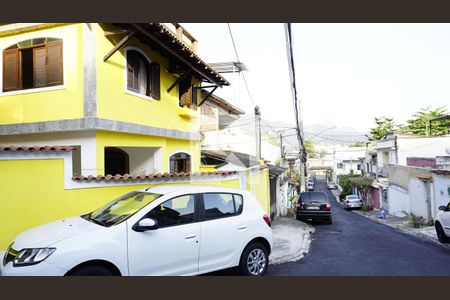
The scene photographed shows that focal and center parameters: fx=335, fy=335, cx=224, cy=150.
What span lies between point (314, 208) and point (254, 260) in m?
11.7

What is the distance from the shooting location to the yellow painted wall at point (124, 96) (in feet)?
28.6

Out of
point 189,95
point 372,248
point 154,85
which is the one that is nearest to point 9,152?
point 154,85

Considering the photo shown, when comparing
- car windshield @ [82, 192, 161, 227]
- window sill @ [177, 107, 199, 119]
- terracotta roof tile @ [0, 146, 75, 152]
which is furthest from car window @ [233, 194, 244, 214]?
window sill @ [177, 107, 199, 119]

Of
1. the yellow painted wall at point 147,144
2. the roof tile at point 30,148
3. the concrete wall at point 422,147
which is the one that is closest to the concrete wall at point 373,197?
the concrete wall at point 422,147

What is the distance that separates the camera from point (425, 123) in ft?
151

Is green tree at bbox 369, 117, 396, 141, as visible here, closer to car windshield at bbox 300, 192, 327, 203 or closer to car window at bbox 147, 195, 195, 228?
car windshield at bbox 300, 192, 327, 203

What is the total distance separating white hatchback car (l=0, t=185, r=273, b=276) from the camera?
13.1ft

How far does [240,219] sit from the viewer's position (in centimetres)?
559

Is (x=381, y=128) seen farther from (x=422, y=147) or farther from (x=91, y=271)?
(x=91, y=271)

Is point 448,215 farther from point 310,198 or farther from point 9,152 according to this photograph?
point 9,152

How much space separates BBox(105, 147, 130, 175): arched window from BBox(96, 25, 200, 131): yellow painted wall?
70.8 inches

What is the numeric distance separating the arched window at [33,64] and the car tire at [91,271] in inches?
246

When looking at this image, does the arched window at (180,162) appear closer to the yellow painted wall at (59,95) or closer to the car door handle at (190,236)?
the yellow painted wall at (59,95)

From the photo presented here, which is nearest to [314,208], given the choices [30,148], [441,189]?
[441,189]
